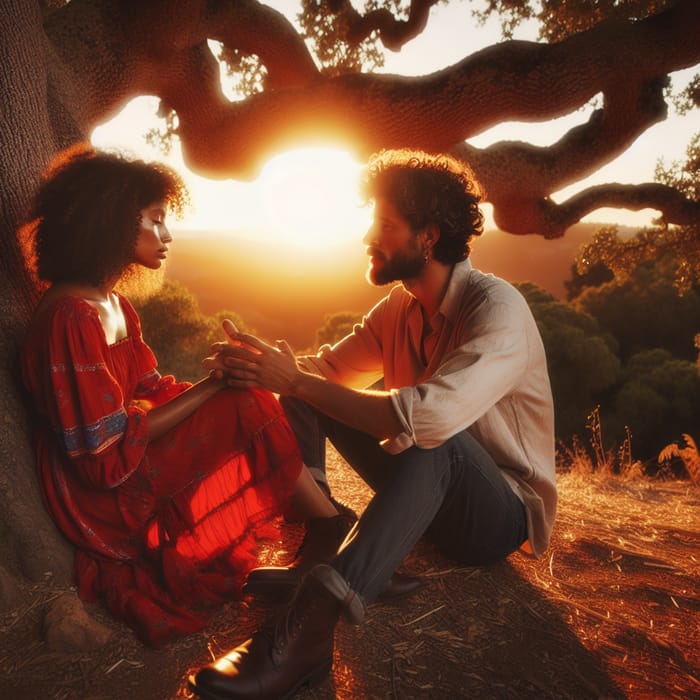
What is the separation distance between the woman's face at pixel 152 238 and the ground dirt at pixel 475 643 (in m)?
1.39

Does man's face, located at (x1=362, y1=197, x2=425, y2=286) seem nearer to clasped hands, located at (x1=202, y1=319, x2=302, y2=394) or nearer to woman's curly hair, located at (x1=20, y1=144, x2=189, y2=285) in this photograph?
clasped hands, located at (x1=202, y1=319, x2=302, y2=394)

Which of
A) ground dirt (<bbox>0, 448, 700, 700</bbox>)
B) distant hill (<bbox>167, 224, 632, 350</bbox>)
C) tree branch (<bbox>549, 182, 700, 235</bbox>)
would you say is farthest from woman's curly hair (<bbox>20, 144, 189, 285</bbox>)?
distant hill (<bbox>167, 224, 632, 350</bbox>)

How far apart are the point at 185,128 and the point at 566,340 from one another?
15.8m

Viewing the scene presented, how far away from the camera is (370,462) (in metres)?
2.69

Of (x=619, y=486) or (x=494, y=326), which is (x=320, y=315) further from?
(x=494, y=326)

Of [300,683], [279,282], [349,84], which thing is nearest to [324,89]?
[349,84]

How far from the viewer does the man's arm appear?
2.25 meters

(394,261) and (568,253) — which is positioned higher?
(394,261)

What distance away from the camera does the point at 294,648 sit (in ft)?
6.01

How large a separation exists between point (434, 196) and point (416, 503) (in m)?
1.65

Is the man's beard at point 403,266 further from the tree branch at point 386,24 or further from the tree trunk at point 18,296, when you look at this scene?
the tree branch at point 386,24

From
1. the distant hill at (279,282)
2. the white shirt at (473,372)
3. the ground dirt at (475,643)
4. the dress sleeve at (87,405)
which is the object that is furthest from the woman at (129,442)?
the distant hill at (279,282)

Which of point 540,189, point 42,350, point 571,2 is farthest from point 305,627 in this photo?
point 571,2

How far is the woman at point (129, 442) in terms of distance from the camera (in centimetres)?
212
